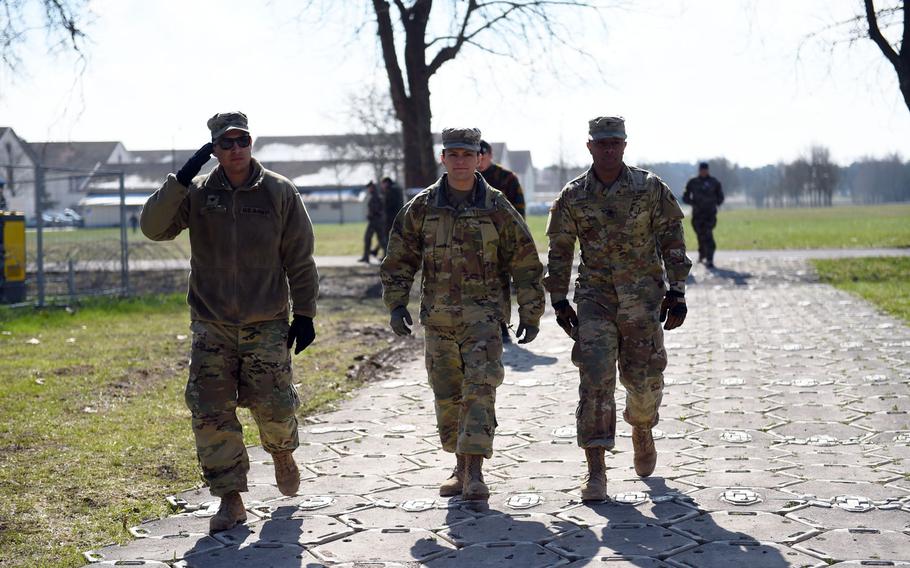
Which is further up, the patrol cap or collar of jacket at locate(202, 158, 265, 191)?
the patrol cap

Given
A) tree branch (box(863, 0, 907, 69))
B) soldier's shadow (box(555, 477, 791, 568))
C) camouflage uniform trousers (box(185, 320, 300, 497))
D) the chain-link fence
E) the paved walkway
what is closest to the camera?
soldier's shadow (box(555, 477, 791, 568))

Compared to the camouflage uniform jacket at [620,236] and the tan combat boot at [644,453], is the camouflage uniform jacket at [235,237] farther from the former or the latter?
the tan combat boot at [644,453]

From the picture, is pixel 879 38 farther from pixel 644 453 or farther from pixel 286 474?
pixel 286 474

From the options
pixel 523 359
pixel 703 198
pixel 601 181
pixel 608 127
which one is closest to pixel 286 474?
pixel 601 181

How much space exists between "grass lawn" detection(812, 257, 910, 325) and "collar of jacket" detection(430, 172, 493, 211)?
8.75m

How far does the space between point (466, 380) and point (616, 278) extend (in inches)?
39.3

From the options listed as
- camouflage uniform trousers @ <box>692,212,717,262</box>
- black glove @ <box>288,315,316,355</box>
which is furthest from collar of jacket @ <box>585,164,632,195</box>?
camouflage uniform trousers @ <box>692,212,717,262</box>

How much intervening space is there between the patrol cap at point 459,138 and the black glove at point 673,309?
1392mm

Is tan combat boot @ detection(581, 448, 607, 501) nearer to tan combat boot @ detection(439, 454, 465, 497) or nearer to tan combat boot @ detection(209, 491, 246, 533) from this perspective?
tan combat boot @ detection(439, 454, 465, 497)

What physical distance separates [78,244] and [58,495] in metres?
14.0

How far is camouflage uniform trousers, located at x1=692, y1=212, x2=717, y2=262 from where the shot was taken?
2175 centimetres

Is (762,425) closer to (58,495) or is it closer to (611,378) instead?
(611,378)

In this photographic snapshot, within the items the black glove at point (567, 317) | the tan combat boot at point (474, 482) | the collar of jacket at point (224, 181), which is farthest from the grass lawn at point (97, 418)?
the black glove at point (567, 317)

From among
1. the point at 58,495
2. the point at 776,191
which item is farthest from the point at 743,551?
the point at 776,191
